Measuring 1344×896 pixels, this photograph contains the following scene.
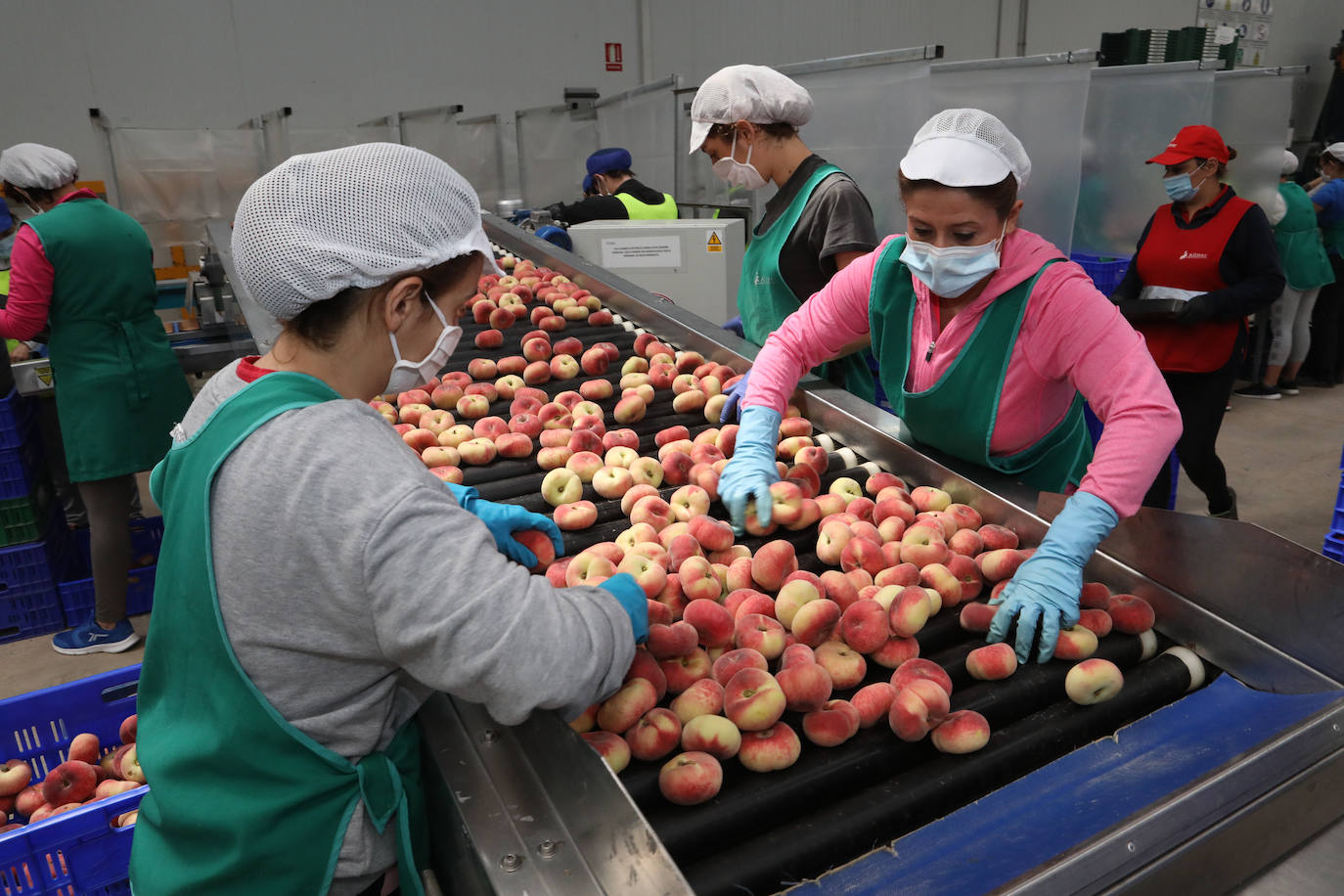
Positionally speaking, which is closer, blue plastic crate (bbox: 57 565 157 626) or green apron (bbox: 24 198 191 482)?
green apron (bbox: 24 198 191 482)

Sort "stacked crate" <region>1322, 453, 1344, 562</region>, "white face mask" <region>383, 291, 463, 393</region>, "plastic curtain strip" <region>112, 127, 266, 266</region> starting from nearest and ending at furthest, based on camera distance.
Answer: "white face mask" <region>383, 291, 463, 393</region> < "stacked crate" <region>1322, 453, 1344, 562</region> < "plastic curtain strip" <region>112, 127, 266, 266</region>

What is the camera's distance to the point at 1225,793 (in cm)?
101

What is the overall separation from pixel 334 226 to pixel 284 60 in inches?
351

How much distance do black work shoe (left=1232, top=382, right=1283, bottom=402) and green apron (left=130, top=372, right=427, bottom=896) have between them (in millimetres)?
7608

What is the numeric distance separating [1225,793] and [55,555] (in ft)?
14.5

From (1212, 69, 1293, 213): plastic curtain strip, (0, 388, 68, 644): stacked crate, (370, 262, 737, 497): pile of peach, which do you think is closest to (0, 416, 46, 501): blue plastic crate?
(0, 388, 68, 644): stacked crate

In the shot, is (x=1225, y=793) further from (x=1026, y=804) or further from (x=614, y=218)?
(x=614, y=218)

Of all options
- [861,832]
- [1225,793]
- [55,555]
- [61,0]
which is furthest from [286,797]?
[61,0]

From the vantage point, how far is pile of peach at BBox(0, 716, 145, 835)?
6.54ft

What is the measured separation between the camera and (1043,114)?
11.6ft

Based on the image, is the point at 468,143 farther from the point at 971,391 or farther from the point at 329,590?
the point at 329,590

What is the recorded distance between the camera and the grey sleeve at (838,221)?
238cm

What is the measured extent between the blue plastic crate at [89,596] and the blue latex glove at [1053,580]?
3789 millimetres

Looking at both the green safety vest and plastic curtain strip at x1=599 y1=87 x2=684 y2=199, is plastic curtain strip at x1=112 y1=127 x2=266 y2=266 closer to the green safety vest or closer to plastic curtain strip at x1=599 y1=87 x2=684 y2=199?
plastic curtain strip at x1=599 y1=87 x2=684 y2=199
